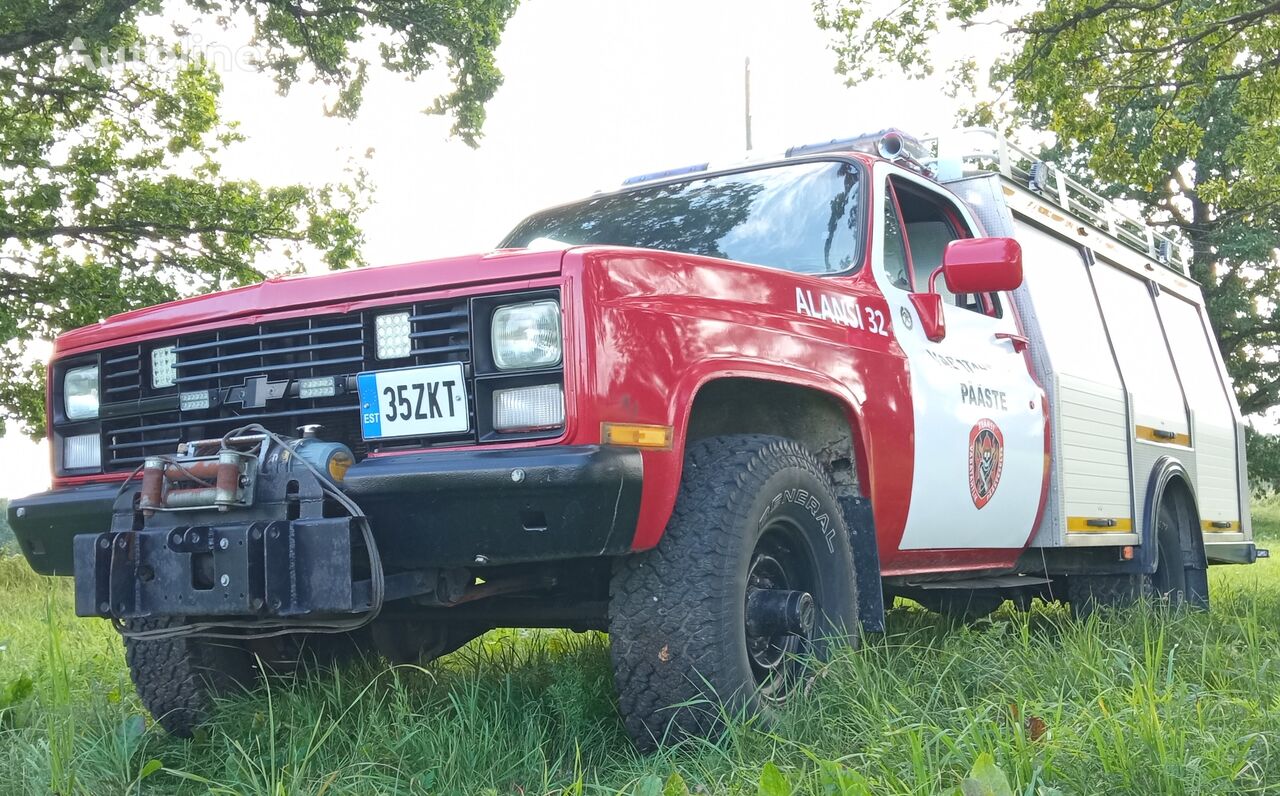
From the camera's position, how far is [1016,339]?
5.10 meters

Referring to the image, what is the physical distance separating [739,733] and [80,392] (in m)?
2.23

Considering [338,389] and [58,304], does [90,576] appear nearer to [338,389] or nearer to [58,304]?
[338,389]

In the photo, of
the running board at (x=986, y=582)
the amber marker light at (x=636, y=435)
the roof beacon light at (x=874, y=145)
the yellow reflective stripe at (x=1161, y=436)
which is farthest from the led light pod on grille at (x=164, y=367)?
the yellow reflective stripe at (x=1161, y=436)

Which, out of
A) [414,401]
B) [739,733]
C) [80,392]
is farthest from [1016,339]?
[80,392]

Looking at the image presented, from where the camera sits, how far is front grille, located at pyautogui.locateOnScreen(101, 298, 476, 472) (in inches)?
120

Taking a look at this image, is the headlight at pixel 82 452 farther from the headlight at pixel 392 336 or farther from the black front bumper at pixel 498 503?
the headlight at pixel 392 336

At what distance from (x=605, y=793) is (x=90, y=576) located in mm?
1401

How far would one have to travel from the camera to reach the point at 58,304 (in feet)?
41.9

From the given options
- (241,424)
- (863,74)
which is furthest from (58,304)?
(241,424)

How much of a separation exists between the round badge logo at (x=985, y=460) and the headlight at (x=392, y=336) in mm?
2284

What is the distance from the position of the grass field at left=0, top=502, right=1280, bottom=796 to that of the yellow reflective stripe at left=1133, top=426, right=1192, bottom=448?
190cm

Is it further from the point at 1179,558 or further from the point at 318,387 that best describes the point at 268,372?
the point at 1179,558

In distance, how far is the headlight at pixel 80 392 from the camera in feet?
12.1

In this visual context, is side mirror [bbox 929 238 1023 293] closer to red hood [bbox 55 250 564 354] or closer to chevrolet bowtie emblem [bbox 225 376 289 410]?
red hood [bbox 55 250 564 354]
